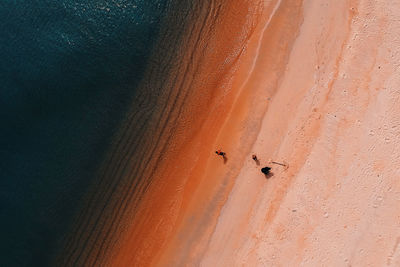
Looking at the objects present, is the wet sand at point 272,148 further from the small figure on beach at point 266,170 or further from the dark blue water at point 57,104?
the dark blue water at point 57,104

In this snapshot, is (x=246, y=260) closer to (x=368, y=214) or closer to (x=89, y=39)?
(x=368, y=214)

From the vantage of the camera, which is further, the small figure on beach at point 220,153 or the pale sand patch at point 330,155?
the small figure on beach at point 220,153

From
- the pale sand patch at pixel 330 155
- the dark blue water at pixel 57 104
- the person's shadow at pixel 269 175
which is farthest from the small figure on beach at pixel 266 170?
the dark blue water at pixel 57 104

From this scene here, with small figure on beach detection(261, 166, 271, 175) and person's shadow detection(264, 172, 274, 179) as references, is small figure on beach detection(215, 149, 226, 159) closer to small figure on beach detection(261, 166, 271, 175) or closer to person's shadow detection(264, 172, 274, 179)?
small figure on beach detection(261, 166, 271, 175)

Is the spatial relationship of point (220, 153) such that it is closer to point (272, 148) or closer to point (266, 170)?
point (266, 170)

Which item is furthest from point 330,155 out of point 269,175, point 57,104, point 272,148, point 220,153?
point 57,104
